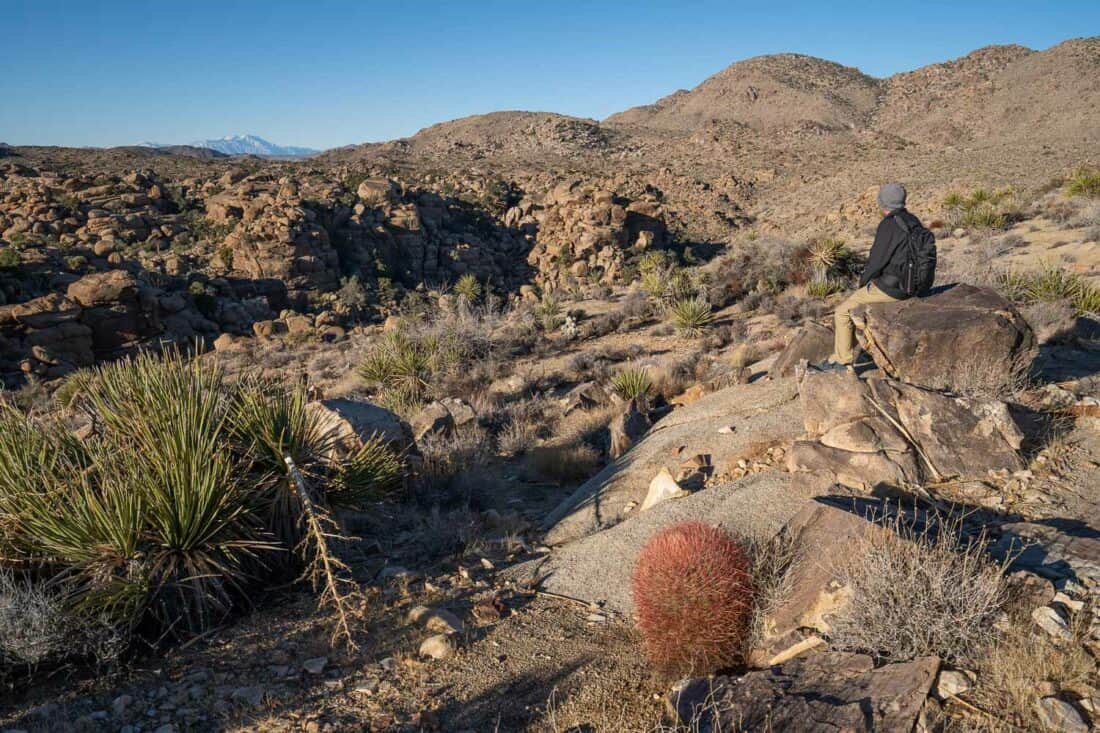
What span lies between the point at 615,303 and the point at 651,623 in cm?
1636

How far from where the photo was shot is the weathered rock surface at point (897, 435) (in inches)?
187

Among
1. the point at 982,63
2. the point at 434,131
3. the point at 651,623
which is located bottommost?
the point at 651,623

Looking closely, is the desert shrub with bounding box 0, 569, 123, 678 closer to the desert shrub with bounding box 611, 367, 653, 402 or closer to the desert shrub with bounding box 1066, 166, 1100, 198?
the desert shrub with bounding box 611, 367, 653, 402

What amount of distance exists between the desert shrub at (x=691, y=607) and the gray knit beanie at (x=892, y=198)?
452 cm

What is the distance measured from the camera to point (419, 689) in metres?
3.39

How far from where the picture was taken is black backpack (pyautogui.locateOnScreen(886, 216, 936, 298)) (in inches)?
245

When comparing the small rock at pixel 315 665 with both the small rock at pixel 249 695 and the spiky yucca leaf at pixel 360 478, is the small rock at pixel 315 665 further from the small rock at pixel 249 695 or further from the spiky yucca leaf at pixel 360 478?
the spiky yucca leaf at pixel 360 478

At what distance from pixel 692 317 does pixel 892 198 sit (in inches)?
291

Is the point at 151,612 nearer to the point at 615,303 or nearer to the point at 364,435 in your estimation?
the point at 364,435

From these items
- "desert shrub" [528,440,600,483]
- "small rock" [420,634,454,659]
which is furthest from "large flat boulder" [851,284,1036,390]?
"small rock" [420,634,454,659]

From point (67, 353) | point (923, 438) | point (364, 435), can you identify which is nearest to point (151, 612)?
point (364, 435)

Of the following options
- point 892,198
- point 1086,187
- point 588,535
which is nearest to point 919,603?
point 588,535

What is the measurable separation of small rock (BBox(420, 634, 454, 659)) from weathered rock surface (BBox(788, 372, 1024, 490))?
2847 mm

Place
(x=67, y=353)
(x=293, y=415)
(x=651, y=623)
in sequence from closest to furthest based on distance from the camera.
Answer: (x=651, y=623)
(x=293, y=415)
(x=67, y=353)
